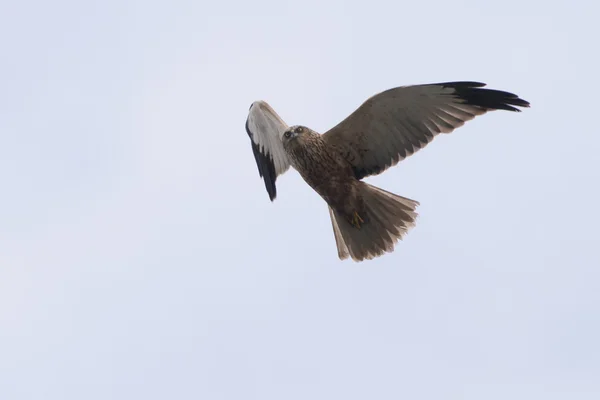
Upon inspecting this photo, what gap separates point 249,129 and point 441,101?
2343mm

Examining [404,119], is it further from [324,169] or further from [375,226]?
[375,226]

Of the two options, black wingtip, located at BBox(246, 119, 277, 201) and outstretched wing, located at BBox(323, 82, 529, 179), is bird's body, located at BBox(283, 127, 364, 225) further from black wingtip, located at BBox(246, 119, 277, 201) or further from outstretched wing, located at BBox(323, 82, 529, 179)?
black wingtip, located at BBox(246, 119, 277, 201)

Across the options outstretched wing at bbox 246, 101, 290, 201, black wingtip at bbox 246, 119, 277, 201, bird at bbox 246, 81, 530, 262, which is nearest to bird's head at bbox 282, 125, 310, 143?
bird at bbox 246, 81, 530, 262

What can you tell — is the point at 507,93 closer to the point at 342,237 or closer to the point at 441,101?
the point at 441,101

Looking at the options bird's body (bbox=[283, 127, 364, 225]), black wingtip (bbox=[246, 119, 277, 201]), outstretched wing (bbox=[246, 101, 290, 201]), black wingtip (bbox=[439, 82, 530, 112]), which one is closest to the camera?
black wingtip (bbox=[439, 82, 530, 112])

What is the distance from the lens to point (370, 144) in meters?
12.6

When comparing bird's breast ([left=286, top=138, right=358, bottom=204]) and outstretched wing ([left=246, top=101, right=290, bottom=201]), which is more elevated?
outstretched wing ([left=246, top=101, right=290, bottom=201])

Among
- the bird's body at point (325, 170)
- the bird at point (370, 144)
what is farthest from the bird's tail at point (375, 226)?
the bird's body at point (325, 170)

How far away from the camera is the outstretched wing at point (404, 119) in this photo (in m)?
12.0

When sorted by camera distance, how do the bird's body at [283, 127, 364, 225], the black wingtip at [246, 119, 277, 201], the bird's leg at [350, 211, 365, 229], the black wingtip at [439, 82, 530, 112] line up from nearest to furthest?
the black wingtip at [439, 82, 530, 112] < the bird's body at [283, 127, 364, 225] < the bird's leg at [350, 211, 365, 229] < the black wingtip at [246, 119, 277, 201]

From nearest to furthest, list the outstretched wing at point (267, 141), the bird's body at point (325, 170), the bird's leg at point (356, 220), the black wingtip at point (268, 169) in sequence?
1. the bird's body at point (325, 170)
2. the bird's leg at point (356, 220)
3. the outstretched wing at point (267, 141)
4. the black wingtip at point (268, 169)

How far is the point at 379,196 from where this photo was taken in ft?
41.7

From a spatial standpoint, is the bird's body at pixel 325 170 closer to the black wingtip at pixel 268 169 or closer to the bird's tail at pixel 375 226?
the bird's tail at pixel 375 226

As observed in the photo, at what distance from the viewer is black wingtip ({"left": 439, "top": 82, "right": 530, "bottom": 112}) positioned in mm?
11789
